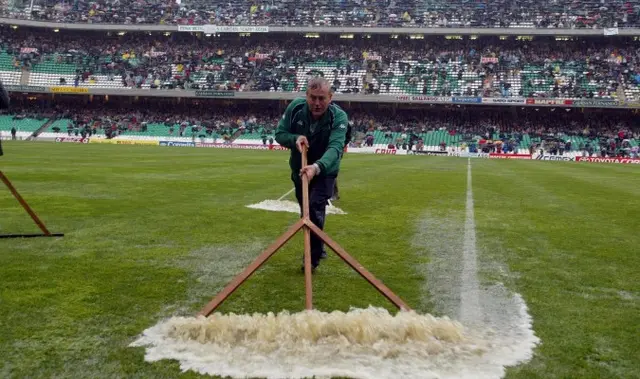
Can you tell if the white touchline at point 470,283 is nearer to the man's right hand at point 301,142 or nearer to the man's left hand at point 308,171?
the man's left hand at point 308,171

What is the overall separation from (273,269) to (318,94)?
1815mm

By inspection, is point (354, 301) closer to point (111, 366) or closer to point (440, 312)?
point (440, 312)

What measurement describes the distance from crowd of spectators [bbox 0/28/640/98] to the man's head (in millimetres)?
47157

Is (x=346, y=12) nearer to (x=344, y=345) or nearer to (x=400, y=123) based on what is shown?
(x=400, y=123)

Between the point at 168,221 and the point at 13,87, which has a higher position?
the point at 13,87

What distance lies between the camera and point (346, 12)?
196 feet

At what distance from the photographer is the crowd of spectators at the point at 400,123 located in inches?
1881

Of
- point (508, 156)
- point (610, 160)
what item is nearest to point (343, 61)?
point (508, 156)

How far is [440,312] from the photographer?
433 centimetres

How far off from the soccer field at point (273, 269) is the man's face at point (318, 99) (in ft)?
5.28

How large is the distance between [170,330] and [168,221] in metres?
4.86

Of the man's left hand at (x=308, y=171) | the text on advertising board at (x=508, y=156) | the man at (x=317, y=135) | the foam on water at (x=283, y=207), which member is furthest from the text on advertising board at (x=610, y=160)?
the man's left hand at (x=308, y=171)

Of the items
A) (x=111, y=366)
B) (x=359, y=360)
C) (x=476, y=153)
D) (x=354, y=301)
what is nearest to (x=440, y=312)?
(x=354, y=301)

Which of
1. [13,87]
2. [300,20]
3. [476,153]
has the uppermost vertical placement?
[300,20]
